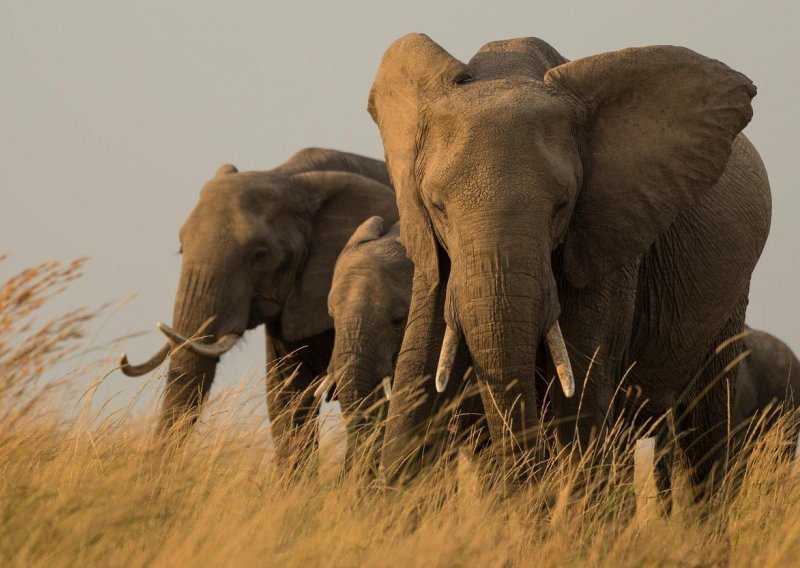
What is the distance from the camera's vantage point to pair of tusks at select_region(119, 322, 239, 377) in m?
12.4

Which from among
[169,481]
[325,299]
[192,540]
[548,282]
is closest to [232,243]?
[325,299]

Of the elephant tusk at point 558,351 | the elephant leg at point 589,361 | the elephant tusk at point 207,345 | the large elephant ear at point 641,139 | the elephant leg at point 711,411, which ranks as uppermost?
the large elephant ear at point 641,139

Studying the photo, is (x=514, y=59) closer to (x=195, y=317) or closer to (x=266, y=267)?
(x=195, y=317)

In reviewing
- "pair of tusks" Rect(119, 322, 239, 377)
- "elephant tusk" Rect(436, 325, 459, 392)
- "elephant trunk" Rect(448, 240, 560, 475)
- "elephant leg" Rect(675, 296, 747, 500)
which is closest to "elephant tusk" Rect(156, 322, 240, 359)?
"pair of tusks" Rect(119, 322, 239, 377)

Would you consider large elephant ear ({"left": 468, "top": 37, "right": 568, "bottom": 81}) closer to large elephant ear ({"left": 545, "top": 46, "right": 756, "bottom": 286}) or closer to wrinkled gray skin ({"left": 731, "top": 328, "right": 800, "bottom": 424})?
large elephant ear ({"left": 545, "top": 46, "right": 756, "bottom": 286})

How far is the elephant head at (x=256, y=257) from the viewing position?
1294 centimetres

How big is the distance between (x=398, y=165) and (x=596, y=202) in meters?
0.94

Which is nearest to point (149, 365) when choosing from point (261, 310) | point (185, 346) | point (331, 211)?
point (185, 346)

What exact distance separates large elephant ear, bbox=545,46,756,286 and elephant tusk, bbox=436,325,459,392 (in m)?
0.76

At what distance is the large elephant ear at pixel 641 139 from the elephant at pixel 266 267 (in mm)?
5246

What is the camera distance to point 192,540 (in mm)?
4781

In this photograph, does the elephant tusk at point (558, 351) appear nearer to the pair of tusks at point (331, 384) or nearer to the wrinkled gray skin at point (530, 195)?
the wrinkled gray skin at point (530, 195)

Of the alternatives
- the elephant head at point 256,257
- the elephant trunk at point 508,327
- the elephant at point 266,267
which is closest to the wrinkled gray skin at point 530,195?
the elephant trunk at point 508,327

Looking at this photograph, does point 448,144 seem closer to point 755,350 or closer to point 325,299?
point 325,299
